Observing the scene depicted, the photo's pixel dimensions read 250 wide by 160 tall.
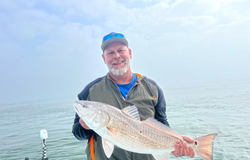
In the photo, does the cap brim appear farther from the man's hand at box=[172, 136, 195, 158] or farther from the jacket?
the man's hand at box=[172, 136, 195, 158]

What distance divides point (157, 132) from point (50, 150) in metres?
7.10

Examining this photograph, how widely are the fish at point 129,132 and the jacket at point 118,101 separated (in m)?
0.42

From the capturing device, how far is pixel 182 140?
2760mm

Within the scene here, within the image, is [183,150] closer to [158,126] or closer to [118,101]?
[158,126]

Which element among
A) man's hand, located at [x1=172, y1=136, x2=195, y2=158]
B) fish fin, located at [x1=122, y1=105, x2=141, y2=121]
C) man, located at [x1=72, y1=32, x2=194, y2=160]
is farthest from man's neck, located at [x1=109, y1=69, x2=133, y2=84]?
man's hand, located at [x1=172, y1=136, x2=195, y2=158]

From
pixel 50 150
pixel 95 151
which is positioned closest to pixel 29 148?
pixel 50 150

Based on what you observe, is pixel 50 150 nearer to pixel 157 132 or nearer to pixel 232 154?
pixel 157 132

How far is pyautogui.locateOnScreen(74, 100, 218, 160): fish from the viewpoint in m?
2.34

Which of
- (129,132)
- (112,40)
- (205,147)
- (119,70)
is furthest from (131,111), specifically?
(112,40)

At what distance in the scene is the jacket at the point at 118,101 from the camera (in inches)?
113

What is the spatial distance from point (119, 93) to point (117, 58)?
0.68 m

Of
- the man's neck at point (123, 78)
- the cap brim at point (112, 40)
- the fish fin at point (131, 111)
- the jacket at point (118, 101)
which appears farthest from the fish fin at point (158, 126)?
the cap brim at point (112, 40)

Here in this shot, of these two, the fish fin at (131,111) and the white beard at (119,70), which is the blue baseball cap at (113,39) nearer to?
the white beard at (119,70)

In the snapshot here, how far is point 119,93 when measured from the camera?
307 cm
